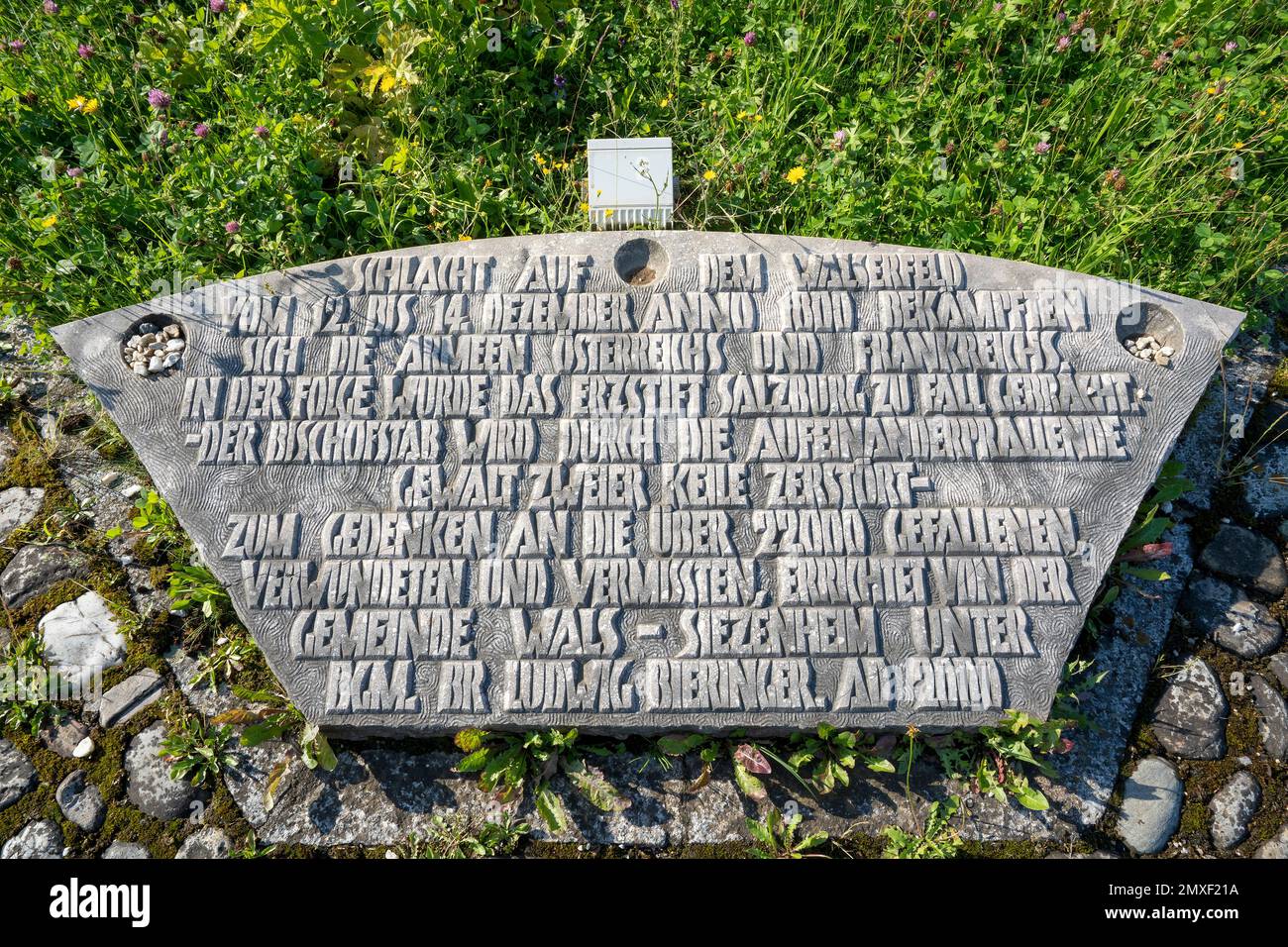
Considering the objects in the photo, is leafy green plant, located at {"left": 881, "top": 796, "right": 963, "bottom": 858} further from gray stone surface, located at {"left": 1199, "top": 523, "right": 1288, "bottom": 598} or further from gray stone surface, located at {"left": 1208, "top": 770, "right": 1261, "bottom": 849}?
gray stone surface, located at {"left": 1199, "top": 523, "right": 1288, "bottom": 598}

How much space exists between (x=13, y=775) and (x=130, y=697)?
0.45 m

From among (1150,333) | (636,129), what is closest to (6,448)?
(636,129)

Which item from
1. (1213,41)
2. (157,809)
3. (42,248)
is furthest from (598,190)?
(1213,41)

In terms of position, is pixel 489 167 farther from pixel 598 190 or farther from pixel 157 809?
pixel 157 809

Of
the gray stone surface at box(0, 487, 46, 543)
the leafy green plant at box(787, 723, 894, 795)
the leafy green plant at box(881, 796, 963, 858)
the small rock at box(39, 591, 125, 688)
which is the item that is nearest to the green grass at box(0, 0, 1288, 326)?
the gray stone surface at box(0, 487, 46, 543)

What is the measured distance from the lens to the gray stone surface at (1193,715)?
3.06 m

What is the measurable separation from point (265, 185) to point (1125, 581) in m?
4.32

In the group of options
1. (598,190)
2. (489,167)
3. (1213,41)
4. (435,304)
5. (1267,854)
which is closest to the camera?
(1267,854)

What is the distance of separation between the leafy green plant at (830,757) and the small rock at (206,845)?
208 cm

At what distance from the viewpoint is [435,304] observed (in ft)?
10.5

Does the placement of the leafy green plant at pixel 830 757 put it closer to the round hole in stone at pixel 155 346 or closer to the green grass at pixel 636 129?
the green grass at pixel 636 129

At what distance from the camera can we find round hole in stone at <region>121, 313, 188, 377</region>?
3115mm

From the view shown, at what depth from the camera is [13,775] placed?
3.00 meters

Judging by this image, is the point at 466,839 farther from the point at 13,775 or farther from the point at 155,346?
the point at 155,346
